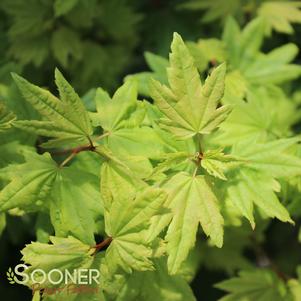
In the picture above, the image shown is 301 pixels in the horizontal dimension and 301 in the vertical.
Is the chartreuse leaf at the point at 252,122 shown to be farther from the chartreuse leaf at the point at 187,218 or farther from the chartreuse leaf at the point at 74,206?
the chartreuse leaf at the point at 74,206

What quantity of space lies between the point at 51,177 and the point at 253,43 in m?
1.17

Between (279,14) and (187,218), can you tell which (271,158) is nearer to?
(187,218)

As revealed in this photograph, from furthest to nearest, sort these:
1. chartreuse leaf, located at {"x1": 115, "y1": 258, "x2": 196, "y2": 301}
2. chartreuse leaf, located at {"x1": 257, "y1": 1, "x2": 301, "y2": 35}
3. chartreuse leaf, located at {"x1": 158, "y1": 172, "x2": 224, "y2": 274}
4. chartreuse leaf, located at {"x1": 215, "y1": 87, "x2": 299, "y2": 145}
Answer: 1. chartreuse leaf, located at {"x1": 257, "y1": 1, "x2": 301, "y2": 35}
2. chartreuse leaf, located at {"x1": 215, "y1": 87, "x2": 299, "y2": 145}
3. chartreuse leaf, located at {"x1": 115, "y1": 258, "x2": 196, "y2": 301}
4. chartreuse leaf, located at {"x1": 158, "y1": 172, "x2": 224, "y2": 274}

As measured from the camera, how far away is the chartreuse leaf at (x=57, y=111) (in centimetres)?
141

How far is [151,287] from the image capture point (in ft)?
5.38

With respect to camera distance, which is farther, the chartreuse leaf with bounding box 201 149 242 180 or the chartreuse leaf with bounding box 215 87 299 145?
the chartreuse leaf with bounding box 215 87 299 145

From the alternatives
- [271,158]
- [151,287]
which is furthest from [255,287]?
[271,158]

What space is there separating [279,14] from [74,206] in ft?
5.14

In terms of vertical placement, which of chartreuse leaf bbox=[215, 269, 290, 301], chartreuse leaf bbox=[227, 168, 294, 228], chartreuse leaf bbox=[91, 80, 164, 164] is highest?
chartreuse leaf bbox=[91, 80, 164, 164]

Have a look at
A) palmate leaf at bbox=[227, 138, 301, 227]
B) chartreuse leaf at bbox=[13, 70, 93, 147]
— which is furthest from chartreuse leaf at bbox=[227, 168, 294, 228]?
chartreuse leaf at bbox=[13, 70, 93, 147]

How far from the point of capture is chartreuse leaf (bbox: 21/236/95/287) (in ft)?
4.66

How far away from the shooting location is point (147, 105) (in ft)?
5.41

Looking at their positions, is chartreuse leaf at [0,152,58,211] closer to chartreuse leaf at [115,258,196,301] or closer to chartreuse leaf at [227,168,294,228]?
chartreuse leaf at [115,258,196,301]

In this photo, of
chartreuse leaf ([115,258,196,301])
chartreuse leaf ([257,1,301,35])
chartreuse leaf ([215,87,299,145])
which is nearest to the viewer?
chartreuse leaf ([115,258,196,301])
